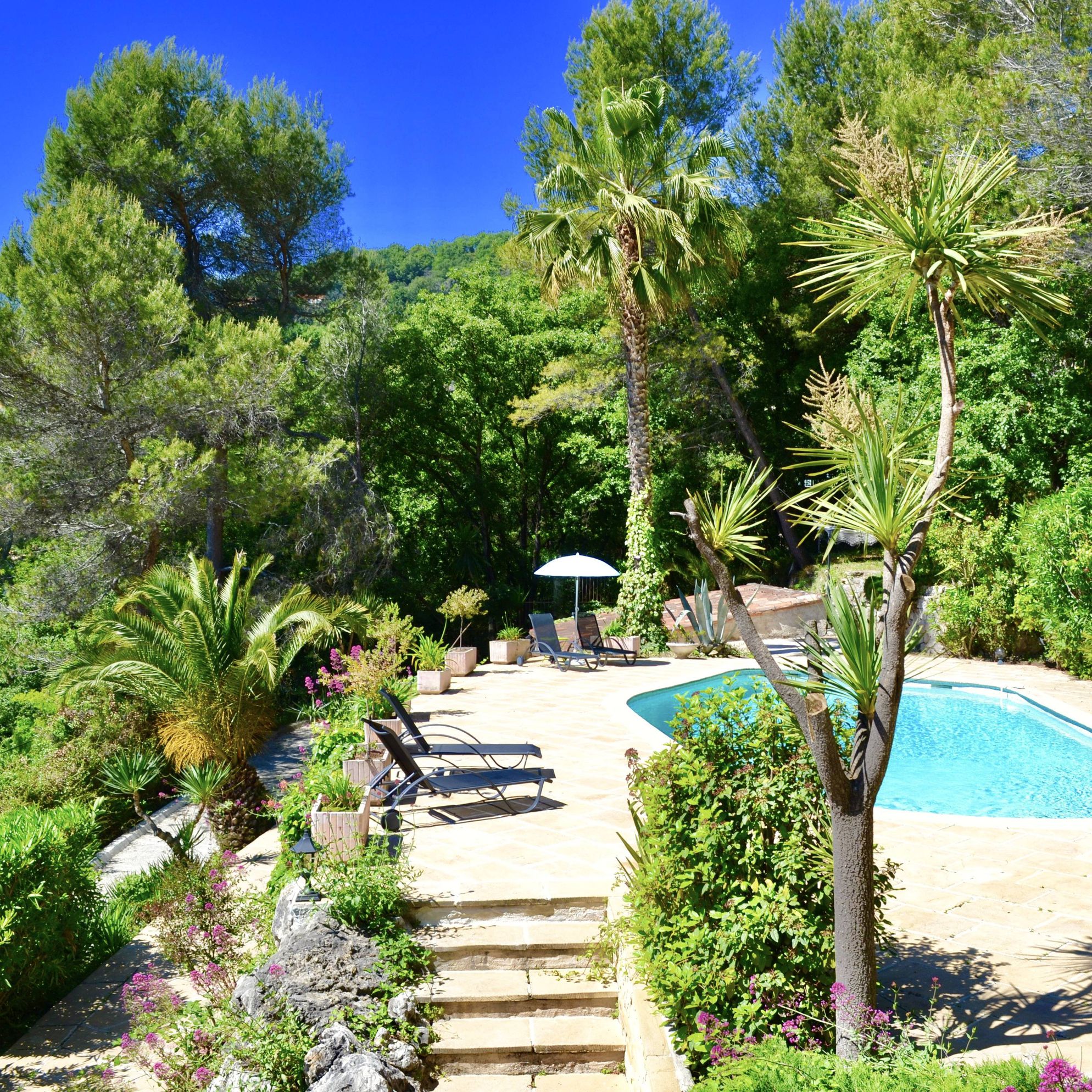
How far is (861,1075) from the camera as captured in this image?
9.79 ft

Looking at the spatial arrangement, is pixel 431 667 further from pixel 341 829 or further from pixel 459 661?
pixel 341 829

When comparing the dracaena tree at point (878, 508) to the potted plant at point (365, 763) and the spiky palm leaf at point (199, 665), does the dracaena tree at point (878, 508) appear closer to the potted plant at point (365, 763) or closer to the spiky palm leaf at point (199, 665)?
the potted plant at point (365, 763)

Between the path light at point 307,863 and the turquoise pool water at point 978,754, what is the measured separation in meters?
3.33

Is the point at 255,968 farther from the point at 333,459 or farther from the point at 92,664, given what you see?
the point at 333,459

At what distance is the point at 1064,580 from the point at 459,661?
9.05m

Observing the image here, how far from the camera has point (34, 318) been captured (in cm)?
1420

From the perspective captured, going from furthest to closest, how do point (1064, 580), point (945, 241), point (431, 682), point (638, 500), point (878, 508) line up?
point (638, 500), point (1064, 580), point (431, 682), point (945, 241), point (878, 508)

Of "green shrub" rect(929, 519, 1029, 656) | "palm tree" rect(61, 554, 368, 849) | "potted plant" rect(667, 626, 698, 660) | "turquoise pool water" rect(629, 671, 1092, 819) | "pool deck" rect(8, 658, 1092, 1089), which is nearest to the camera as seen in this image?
"pool deck" rect(8, 658, 1092, 1089)

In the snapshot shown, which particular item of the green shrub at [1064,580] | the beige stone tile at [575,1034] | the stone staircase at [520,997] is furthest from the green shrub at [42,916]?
the green shrub at [1064,580]

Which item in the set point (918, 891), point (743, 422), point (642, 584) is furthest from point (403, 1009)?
point (743, 422)

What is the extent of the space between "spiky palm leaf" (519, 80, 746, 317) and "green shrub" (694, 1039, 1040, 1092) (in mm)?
13302

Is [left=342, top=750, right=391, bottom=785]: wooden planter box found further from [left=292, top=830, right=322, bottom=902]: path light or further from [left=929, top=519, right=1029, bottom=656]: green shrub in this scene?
[left=929, top=519, right=1029, bottom=656]: green shrub

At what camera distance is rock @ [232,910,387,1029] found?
4.46 metres

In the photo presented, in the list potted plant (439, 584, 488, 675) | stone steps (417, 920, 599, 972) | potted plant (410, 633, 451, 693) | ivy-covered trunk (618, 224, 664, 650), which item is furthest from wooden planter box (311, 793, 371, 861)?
ivy-covered trunk (618, 224, 664, 650)
